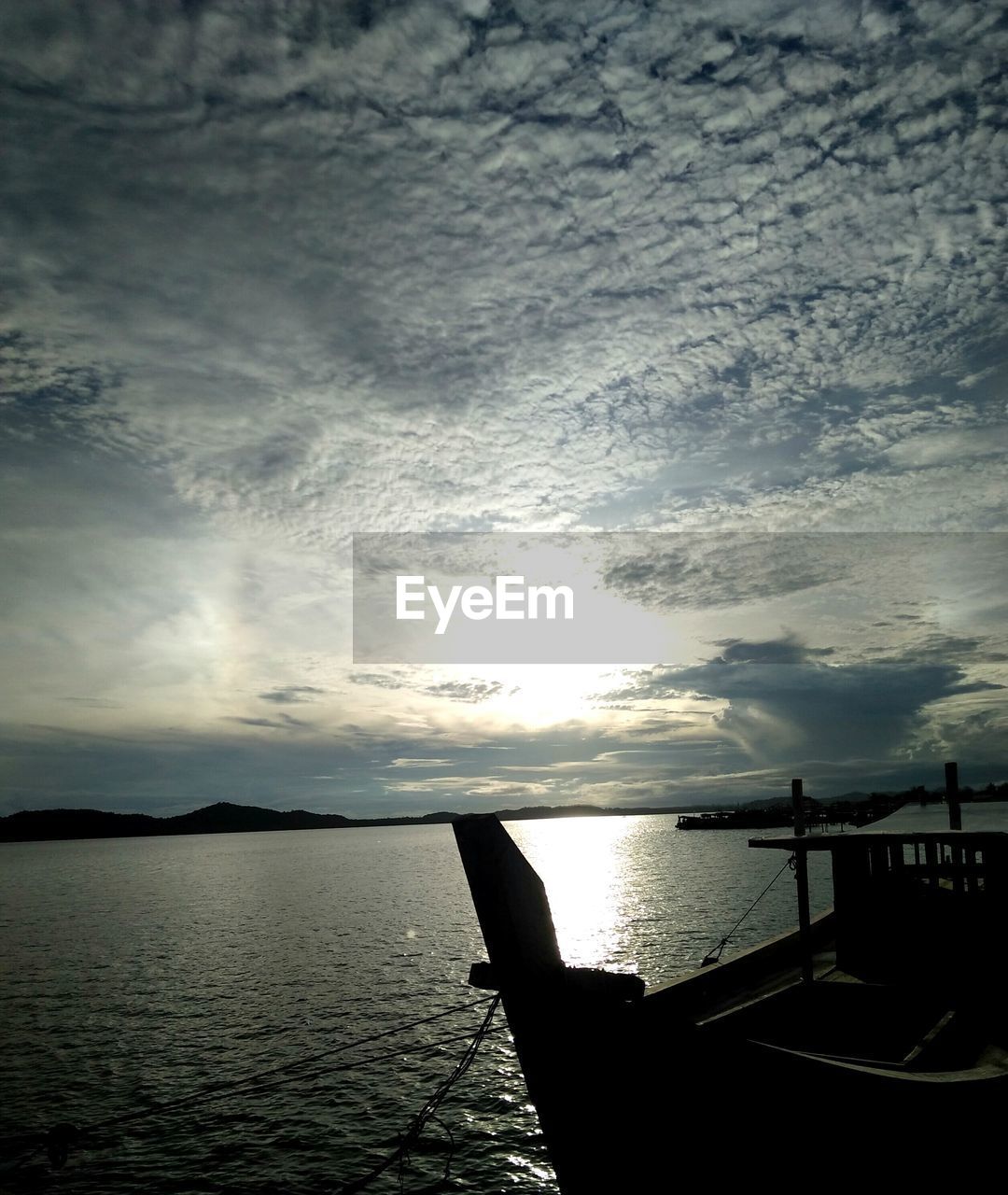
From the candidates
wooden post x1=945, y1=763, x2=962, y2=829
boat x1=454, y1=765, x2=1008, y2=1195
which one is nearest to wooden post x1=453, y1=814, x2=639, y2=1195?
boat x1=454, y1=765, x2=1008, y2=1195

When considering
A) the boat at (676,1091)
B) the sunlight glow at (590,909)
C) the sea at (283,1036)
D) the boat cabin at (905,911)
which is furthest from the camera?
the sunlight glow at (590,909)

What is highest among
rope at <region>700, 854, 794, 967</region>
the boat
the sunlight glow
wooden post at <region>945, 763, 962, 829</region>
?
wooden post at <region>945, 763, 962, 829</region>

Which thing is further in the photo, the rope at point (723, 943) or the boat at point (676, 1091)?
the rope at point (723, 943)

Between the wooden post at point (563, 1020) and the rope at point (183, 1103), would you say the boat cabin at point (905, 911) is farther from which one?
the rope at point (183, 1103)

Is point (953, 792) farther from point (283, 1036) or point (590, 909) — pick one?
→ point (590, 909)

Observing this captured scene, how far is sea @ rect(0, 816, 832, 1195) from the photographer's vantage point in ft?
51.5

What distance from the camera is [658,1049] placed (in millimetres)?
7438

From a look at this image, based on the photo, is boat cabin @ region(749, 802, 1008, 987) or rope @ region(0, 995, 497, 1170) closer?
rope @ region(0, 995, 497, 1170)

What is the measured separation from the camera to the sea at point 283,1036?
618 inches

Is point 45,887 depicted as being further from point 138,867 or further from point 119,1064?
point 119,1064

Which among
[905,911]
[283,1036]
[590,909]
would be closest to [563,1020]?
[905,911]

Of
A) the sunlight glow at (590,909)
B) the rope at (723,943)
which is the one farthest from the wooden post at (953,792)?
the sunlight glow at (590,909)

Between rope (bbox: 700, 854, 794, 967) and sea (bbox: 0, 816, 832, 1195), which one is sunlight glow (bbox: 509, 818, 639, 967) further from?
rope (bbox: 700, 854, 794, 967)

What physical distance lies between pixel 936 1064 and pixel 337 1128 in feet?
44.4
